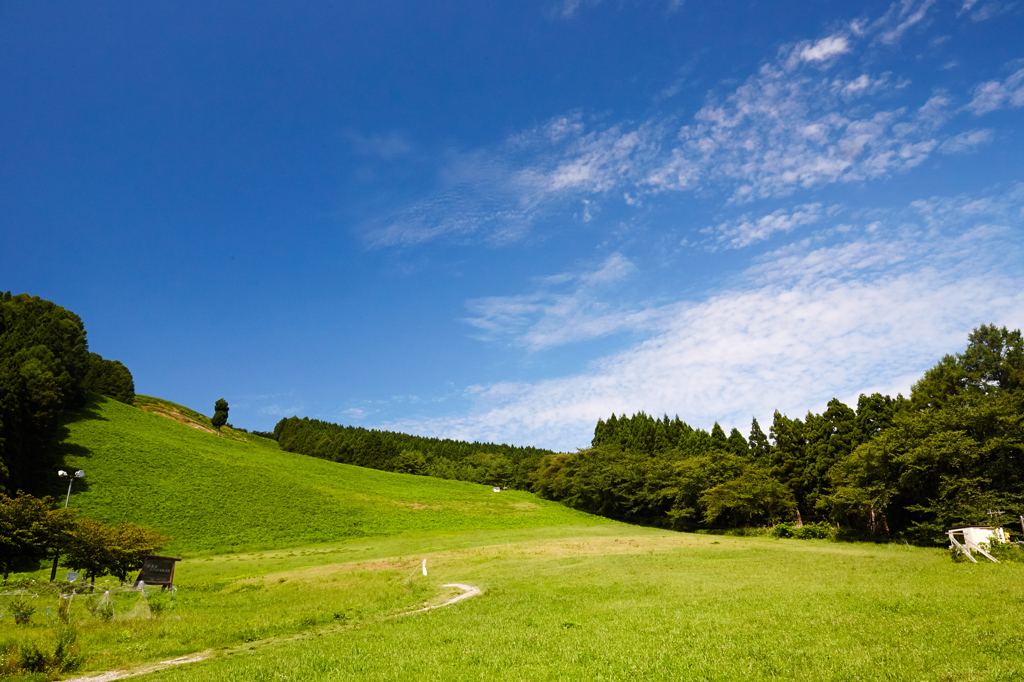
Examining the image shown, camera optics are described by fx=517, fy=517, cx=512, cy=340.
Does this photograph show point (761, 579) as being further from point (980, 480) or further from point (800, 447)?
point (800, 447)

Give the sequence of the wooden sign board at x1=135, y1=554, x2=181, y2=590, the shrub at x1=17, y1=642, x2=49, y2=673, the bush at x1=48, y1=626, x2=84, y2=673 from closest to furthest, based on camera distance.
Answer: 1. the shrub at x1=17, y1=642, x2=49, y2=673
2. the bush at x1=48, y1=626, x2=84, y2=673
3. the wooden sign board at x1=135, y1=554, x2=181, y2=590

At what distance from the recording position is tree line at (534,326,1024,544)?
5178 cm

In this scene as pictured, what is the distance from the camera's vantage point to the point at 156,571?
33594 mm

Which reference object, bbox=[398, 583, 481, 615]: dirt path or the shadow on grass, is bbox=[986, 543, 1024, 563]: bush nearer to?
bbox=[398, 583, 481, 615]: dirt path

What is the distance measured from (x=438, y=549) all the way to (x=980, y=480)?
183 ft

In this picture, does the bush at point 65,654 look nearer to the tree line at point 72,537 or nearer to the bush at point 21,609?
the bush at point 21,609

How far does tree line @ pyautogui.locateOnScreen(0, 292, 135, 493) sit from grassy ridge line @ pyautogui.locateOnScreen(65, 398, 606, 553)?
4872 millimetres

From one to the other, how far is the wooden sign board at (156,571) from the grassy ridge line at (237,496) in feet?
118

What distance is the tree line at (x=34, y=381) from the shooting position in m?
65.8

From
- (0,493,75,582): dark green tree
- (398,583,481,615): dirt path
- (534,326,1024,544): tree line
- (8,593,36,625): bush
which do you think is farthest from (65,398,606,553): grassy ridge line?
(398,583,481,615): dirt path

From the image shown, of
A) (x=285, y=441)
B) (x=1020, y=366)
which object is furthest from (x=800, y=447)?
(x=285, y=441)

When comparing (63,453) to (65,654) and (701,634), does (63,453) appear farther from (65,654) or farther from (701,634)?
(701,634)

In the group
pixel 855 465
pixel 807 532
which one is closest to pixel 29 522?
pixel 855 465

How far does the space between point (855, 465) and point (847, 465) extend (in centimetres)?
142
